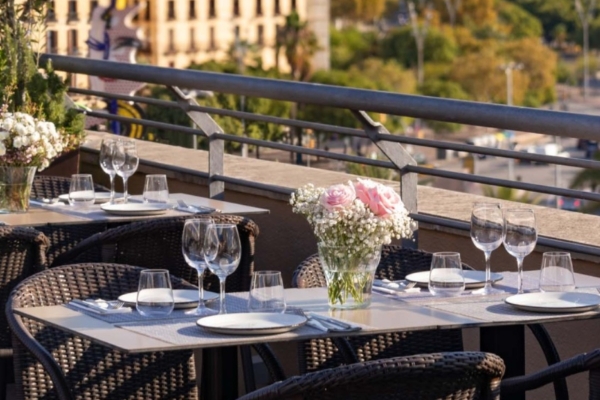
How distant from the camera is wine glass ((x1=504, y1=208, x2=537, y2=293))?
11.7ft

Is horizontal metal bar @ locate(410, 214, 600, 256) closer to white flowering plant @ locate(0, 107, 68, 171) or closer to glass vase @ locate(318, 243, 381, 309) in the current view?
glass vase @ locate(318, 243, 381, 309)

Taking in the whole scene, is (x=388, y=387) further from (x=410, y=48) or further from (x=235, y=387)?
(x=410, y=48)

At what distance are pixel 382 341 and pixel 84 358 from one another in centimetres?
81

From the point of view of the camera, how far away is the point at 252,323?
317cm

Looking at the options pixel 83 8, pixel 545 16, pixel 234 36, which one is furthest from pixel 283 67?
pixel 545 16

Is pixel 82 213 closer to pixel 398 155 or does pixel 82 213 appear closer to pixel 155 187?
pixel 155 187

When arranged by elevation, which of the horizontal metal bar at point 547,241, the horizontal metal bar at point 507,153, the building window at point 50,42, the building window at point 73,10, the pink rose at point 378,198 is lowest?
the horizontal metal bar at point 547,241

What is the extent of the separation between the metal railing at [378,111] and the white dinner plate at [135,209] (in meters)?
0.55

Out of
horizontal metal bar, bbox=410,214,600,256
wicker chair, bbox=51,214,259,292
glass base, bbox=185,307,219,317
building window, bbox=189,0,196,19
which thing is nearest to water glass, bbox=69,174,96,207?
wicker chair, bbox=51,214,259,292

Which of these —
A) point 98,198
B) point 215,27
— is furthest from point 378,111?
point 215,27

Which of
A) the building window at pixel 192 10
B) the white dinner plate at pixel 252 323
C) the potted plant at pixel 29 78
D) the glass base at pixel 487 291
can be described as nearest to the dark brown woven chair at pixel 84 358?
the white dinner plate at pixel 252 323

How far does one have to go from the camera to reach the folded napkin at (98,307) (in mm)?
3371

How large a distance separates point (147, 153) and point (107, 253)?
91.3 inches

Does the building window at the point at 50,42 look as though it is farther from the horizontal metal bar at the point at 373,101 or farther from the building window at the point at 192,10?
the building window at the point at 192,10
